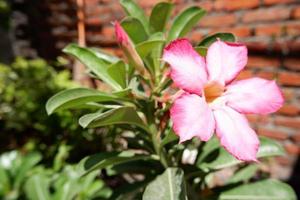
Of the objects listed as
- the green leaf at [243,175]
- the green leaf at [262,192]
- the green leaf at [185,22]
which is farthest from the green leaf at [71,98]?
the green leaf at [243,175]

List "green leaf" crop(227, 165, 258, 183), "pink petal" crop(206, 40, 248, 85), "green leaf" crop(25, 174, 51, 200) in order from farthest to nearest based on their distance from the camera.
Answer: "green leaf" crop(25, 174, 51, 200) < "green leaf" crop(227, 165, 258, 183) < "pink petal" crop(206, 40, 248, 85)

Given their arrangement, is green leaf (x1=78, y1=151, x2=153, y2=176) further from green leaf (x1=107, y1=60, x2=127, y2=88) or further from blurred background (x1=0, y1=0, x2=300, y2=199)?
blurred background (x1=0, y1=0, x2=300, y2=199)

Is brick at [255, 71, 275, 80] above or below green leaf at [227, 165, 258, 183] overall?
above

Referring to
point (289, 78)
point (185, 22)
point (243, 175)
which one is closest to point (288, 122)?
point (289, 78)

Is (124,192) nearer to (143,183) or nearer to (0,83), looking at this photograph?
(143,183)

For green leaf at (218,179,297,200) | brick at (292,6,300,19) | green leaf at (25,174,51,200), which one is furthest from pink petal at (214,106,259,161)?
brick at (292,6,300,19)

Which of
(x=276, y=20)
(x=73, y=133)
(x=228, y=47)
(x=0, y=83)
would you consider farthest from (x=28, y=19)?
(x=228, y=47)

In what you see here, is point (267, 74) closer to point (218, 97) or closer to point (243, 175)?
point (243, 175)
